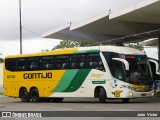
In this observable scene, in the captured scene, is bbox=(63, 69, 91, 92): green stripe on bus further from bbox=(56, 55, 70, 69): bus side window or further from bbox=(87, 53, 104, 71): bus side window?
bbox=(56, 55, 70, 69): bus side window

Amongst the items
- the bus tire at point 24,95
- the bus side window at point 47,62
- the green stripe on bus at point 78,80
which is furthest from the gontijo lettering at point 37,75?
the green stripe on bus at point 78,80

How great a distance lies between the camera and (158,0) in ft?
87.2

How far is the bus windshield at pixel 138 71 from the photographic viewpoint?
83.1ft

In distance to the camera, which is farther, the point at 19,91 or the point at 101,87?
the point at 19,91

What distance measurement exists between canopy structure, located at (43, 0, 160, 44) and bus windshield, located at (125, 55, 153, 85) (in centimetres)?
352

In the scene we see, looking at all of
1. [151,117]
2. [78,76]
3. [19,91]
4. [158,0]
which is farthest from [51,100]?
[151,117]

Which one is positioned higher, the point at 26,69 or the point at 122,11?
the point at 122,11

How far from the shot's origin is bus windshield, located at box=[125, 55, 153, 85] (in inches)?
997

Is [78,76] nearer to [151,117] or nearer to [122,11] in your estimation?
[122,11]

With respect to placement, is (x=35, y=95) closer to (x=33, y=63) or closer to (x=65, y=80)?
(x=33, y=63)

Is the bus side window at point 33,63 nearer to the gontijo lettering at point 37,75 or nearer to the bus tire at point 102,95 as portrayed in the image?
the gontijo lettering at point 37,75

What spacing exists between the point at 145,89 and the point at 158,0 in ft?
16.0

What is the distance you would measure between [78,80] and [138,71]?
3455 millimetres

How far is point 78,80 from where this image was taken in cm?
2702
